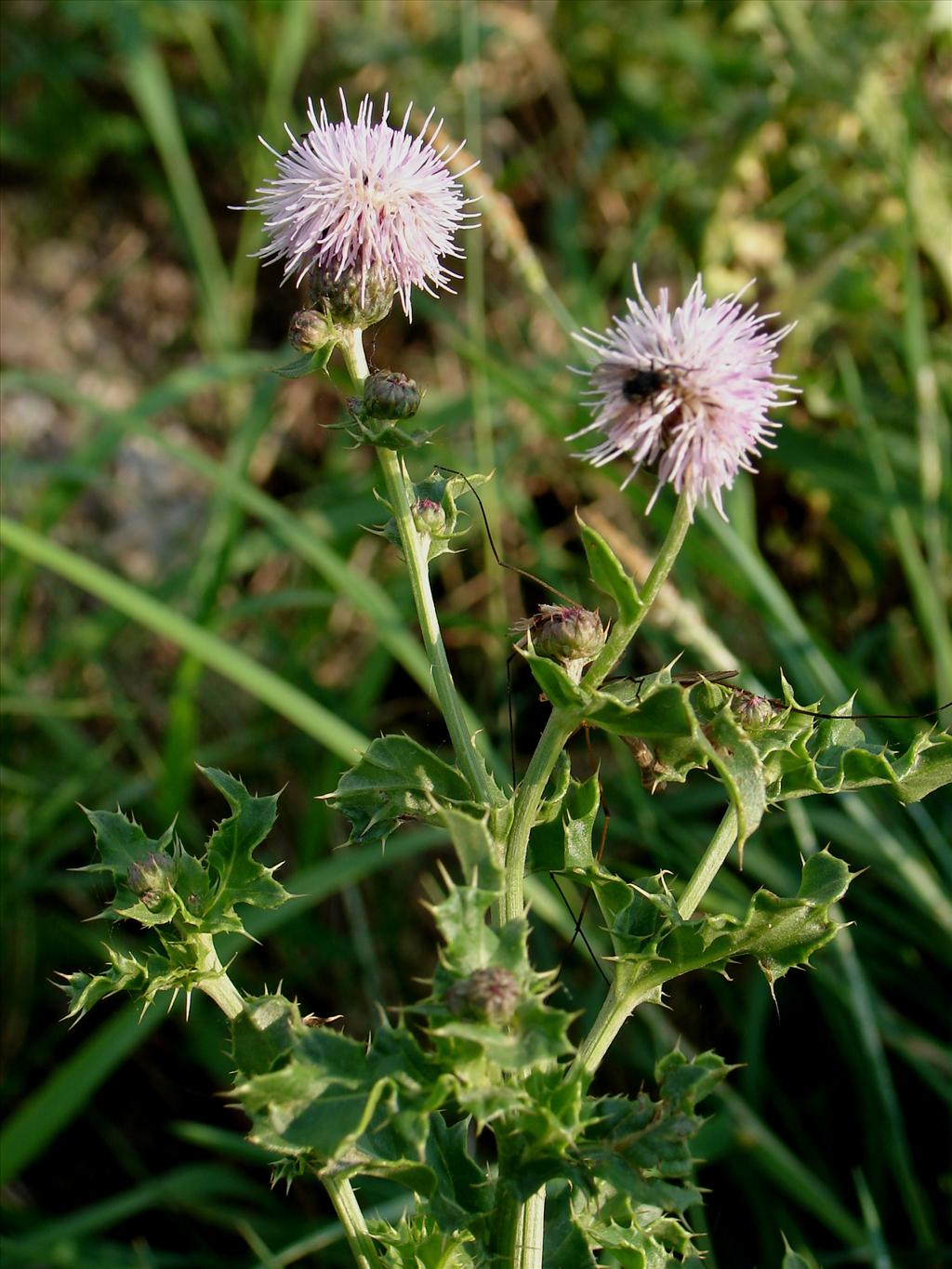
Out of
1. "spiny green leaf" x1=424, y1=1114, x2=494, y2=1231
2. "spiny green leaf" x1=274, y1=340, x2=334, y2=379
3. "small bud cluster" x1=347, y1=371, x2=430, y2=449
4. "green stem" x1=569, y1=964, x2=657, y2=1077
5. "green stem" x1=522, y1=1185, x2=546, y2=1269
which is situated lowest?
"green stem" x1=522, y1=1185, x2=546, y2=1269

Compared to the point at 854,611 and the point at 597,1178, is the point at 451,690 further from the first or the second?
the point at 854,611

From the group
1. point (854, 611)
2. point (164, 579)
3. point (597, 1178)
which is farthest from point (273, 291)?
point (597, 1178)

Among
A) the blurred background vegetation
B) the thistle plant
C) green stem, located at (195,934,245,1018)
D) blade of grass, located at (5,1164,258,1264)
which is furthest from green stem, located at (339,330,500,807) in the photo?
blade of grass, located at (5,1164,258,1264)

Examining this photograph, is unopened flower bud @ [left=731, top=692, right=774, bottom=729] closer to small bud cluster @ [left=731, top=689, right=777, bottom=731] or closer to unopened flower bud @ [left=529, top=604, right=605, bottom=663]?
small bud cluster @ [left=731, top=689, right=777, bottom=731]

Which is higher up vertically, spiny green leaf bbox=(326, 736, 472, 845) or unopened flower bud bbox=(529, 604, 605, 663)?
unopened flower bud bbox=(529, 604, 605, 663)

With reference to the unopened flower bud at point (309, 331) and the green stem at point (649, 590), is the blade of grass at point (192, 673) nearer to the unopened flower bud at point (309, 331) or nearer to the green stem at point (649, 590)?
the unopened flower bud at point (309, 331)

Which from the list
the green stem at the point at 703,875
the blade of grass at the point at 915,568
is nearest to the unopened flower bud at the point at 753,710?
the green stem at the point at 703,875
